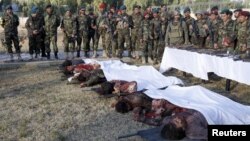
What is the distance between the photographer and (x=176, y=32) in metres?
13.4

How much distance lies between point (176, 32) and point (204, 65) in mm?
2881

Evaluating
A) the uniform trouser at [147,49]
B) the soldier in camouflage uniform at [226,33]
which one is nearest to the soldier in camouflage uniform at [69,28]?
the uniform trouser at [147,49]

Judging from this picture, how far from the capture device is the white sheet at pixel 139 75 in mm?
9492

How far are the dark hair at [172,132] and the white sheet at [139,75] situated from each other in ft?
9.16

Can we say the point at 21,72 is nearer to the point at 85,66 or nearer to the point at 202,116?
the point at 85,66

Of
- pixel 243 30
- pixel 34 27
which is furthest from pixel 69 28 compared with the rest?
pixel 243 30

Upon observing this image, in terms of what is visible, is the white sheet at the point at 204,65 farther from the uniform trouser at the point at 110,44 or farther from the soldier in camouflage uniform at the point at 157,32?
the uniform trouser at the point at 110,44

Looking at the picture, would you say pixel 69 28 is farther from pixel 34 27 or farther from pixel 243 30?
pixel 243 30

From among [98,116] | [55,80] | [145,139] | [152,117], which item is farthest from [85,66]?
[145,139]

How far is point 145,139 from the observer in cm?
659

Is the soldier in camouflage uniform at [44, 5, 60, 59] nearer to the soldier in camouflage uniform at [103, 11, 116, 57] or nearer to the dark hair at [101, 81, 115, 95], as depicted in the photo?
the soldier in camouflage uniform at [103, 11, 116, 57]

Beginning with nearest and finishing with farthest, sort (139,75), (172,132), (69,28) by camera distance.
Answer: (172,132), (139,75), (69,28)

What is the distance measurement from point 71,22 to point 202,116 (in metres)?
9.08

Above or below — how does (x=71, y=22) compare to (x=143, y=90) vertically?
above
